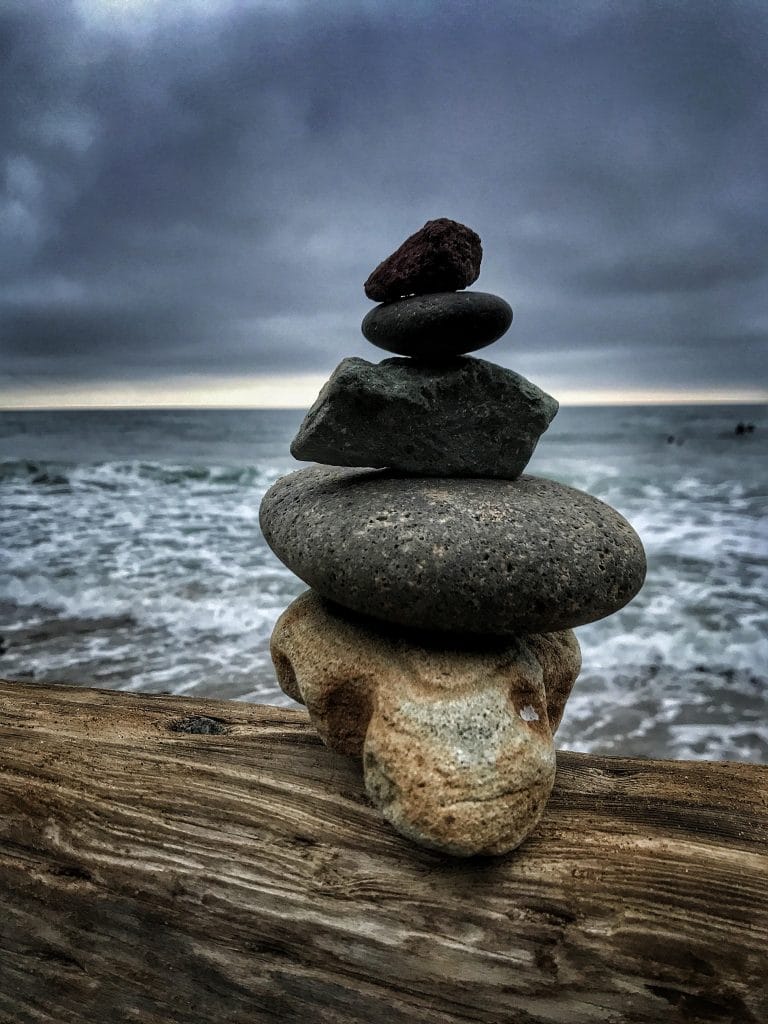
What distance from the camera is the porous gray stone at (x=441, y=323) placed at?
248 cm

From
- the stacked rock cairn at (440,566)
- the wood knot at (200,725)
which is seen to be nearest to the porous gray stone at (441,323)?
the stacked rock cairn at (440,566)

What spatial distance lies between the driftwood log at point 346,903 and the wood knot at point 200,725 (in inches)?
12.7

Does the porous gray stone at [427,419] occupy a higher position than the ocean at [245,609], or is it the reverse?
the porous gray stone at [427,419]

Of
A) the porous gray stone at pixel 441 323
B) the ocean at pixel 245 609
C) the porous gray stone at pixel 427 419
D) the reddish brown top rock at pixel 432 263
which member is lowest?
the ocean at pixel 245 609

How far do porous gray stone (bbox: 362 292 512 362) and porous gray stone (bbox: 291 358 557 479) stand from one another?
8 cm

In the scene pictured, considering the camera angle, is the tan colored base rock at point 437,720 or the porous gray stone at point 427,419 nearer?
the tan colored base rock at point 437,720

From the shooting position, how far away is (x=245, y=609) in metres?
7.27

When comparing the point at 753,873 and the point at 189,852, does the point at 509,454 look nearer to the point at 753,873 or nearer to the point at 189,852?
the point at 753,873

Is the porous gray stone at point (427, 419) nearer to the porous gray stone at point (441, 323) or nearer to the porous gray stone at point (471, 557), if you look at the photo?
the porous gray stone at point (441, 323)

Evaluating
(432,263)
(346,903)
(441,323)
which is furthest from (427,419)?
(346,903)

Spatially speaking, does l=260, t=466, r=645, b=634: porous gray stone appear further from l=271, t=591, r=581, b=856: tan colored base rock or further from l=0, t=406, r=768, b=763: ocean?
l=0, t=406, r=768, b=763: ocean

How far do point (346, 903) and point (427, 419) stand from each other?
5.77 feet

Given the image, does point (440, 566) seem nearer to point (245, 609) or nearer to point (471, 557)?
point (471, 557)

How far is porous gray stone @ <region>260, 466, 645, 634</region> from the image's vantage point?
215 cm
